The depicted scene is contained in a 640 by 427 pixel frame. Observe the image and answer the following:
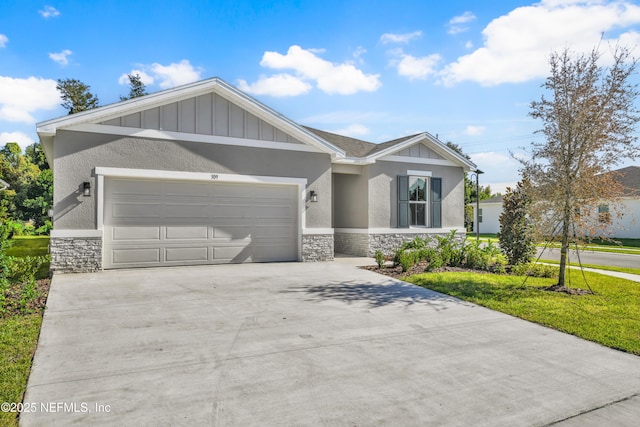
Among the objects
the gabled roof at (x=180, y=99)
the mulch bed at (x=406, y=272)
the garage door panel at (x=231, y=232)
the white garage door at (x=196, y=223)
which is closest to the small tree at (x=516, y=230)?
the mulch bed at (x=406, y=272)

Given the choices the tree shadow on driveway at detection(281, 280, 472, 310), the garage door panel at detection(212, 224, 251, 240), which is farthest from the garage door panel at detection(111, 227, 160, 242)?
the tree shadow on driveway at detection(281, 280, 472, 310)

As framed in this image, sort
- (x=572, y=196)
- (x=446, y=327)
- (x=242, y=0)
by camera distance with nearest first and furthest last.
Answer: (x=446, y=327) < (x=572, y=196) < (x=242, y=0)

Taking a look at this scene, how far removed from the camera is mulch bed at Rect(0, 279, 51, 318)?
5.88 m

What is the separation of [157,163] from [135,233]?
1.83m

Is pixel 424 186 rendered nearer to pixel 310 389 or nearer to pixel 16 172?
pixel 310 389

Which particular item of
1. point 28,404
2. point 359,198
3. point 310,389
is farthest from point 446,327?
point 359,198

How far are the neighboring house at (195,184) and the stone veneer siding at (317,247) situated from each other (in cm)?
3

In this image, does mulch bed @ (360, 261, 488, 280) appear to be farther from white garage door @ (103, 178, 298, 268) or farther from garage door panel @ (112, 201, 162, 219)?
garage door panel @ (112, 201, 162, 219)

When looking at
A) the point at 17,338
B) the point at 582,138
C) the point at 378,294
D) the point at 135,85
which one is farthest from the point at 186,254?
the point at 135,85

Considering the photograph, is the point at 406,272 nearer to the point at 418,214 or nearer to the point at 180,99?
the point at 418,214

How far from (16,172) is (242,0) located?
33.6 m

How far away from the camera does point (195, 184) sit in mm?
10570

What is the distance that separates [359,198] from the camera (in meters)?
13.8

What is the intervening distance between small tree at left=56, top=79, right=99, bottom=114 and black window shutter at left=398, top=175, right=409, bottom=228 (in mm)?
33386
